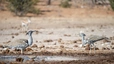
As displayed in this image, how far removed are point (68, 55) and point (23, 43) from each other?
1.58 m

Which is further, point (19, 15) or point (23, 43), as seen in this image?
point (19, 15)

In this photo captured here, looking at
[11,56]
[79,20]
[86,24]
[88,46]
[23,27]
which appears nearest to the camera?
[11,56]

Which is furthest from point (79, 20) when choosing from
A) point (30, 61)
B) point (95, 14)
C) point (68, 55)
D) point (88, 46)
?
point (30, 61)

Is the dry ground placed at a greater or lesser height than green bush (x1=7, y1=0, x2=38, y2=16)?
greater

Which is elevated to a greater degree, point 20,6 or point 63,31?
point 63,31

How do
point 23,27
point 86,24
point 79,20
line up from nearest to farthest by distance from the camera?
point 23,27, point 86,24, point 79,20

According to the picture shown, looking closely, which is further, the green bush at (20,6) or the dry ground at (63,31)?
→ the green bush at (20,6)

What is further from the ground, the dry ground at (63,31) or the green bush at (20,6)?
the dry ground at (63,31)

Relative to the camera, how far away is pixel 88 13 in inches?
1476

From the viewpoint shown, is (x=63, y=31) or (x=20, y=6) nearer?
(x=63, y=31)

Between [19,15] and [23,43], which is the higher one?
[23,43]

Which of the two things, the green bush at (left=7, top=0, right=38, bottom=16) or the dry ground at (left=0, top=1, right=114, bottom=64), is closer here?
the dry ground at (left=0, top=1, right=114, bottom=64)

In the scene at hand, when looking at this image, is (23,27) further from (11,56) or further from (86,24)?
(11,56)

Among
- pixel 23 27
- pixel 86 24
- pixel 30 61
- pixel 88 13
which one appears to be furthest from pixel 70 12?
pixel 30 61
